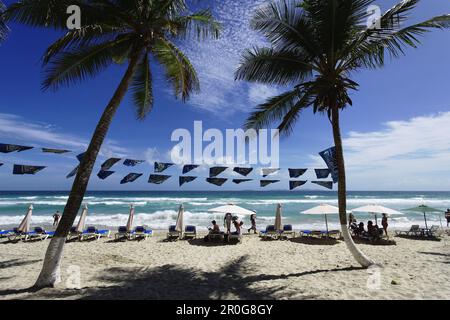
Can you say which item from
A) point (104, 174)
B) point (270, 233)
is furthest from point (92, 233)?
point (270, 233)

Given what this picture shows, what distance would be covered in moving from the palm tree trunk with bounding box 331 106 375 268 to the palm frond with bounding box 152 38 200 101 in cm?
492

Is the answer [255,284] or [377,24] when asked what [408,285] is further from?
[377,24]

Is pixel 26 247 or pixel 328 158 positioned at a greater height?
pixel 328 158

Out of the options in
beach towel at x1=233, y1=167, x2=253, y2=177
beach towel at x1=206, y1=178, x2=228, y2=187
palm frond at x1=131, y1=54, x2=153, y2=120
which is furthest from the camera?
beach towel at x1=206, y1=178, x2=228, y2=187

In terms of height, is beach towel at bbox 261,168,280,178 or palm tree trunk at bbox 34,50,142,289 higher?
beach towel at bbox 261,168,280,178

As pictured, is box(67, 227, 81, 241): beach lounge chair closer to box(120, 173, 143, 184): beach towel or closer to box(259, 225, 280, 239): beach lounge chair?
box(120, 173, 143, 184): beach towel

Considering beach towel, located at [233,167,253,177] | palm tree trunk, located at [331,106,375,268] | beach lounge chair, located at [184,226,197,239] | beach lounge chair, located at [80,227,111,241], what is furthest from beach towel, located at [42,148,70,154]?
palm tree trunk, located at [331,106,375,268]

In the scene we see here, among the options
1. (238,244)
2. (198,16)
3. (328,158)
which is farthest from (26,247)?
(328,158)

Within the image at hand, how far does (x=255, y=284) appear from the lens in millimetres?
6414

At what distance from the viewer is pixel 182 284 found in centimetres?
648

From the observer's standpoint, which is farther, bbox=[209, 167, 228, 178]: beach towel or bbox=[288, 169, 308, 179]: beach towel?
bbox=[209, 167, 228, 178]: beach towel

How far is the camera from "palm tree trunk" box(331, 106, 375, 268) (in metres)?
7.36
